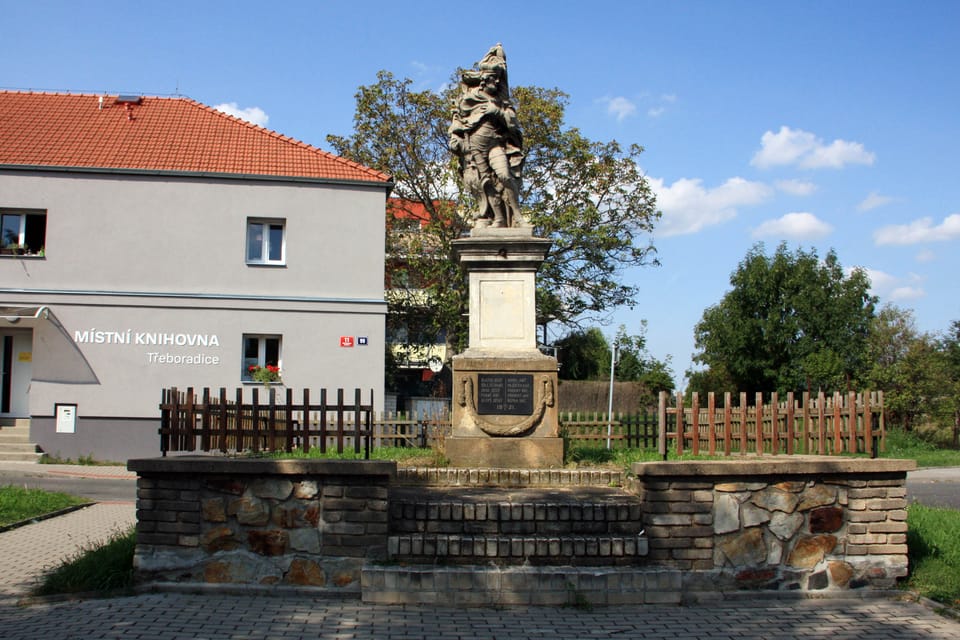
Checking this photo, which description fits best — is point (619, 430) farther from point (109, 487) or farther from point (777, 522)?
point (777, 522)

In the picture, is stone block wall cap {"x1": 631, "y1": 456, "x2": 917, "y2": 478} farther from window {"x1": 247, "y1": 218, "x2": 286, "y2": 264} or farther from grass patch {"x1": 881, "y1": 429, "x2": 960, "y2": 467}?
grass patch {"x1": 881, "y1": 429, "x2": 960, "y2": 467}

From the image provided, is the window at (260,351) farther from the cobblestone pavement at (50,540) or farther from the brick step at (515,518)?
the brick step at (515,518)

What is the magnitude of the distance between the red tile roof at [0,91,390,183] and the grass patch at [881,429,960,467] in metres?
16.8

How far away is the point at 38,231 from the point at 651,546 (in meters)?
19.2

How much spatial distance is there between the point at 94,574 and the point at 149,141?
1782 cm

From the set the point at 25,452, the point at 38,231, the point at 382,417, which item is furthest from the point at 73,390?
the point at 382,417

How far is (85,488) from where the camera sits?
612 inches

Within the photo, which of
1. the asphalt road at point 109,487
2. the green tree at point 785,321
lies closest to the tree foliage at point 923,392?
the green tree at point 785,321

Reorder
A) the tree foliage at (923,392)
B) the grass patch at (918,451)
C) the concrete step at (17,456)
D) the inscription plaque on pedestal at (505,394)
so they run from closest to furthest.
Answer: the inscription plaque on pedestal at (505,394) → the concrete step at (17,456) → the grass patch at (918,451) → the tree foliage at (923,392)

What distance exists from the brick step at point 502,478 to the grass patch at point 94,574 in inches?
108

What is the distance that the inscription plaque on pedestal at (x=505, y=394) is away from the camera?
9.79 m

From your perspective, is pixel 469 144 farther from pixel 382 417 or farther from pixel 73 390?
pixel 73 390

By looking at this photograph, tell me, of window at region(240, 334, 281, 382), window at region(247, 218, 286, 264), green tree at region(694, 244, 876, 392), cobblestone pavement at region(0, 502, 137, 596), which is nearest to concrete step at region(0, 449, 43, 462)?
window at region(240, 334, 281, 382)

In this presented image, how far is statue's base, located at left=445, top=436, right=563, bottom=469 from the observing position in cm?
965
